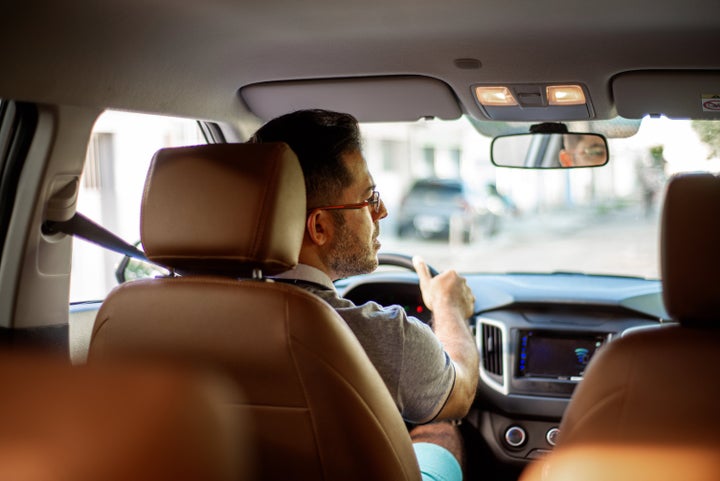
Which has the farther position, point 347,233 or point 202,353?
point 347,233

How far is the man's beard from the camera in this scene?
2.94 metres

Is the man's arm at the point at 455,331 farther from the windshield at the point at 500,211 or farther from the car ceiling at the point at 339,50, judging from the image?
the windshield at the point at 500,211

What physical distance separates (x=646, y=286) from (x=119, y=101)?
2.80 m

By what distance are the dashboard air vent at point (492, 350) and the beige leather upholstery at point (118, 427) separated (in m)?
3.04

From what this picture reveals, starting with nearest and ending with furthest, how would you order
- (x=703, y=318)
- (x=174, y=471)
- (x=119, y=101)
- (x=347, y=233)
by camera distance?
1. (x=174, y=471)
2. (x=703, y=318)
3. (x=347, y=233)
4. (x=119, y=101)

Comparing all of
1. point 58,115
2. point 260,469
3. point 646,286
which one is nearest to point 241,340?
point 260,469

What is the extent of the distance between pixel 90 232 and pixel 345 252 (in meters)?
1.45

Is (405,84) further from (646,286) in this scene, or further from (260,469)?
(260,469)

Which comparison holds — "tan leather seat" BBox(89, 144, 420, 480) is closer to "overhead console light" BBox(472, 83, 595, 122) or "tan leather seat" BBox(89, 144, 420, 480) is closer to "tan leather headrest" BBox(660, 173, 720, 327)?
"tan leather headrest" BBox(660, 173, 720, 327)

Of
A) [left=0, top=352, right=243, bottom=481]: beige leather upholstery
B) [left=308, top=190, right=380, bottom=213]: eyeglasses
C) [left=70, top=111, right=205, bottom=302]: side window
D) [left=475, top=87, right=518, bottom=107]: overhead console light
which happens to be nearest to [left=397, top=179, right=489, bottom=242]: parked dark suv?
[left=70, top=111, right=205, bottom=302]: side window

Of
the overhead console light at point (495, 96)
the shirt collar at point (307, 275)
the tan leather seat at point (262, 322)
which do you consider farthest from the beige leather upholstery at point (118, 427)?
the overhead console light at point (495, 96)

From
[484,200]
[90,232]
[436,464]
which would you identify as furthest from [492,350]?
[484,200]

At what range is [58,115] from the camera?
3.39 meters

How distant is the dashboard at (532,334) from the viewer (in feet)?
14.0
